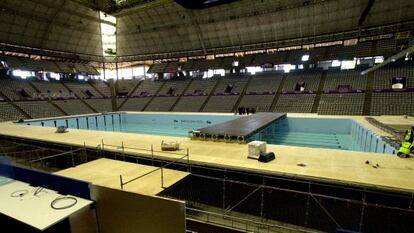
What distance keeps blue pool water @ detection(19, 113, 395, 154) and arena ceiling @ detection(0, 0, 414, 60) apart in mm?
9639

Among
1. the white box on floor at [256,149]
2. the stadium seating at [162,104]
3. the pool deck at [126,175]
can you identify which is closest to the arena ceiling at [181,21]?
the stadium seating at [162,104]

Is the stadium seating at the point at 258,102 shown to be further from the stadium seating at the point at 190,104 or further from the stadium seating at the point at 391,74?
the stadium seating at the point at 391,74

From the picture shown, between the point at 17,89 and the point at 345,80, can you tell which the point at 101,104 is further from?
Result: the point at 345,80

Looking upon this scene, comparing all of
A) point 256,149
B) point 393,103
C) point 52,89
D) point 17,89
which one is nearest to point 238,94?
point 393,103

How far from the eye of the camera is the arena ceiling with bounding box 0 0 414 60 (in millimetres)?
18172

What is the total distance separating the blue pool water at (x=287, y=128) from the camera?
10822 millimetres

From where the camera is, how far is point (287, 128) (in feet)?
53.8

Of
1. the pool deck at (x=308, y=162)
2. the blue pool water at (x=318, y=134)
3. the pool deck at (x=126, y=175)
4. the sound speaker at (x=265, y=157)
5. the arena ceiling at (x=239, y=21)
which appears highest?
the arena ceiling at (x=239, y=21)

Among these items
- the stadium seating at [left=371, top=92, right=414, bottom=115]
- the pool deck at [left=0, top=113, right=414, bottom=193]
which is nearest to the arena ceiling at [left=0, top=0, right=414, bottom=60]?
the stadium seating at [left=371, top=92, right=414, bottom=115]

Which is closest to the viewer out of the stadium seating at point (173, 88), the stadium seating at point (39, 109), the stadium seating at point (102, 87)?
the stadium seating at point (39, 109)

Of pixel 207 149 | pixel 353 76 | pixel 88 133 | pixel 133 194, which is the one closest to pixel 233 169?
pixel 207 149

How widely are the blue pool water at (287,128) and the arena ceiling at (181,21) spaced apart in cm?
→ 964

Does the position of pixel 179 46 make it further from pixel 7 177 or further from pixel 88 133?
pixel 7 177

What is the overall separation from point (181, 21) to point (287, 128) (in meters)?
15.2
